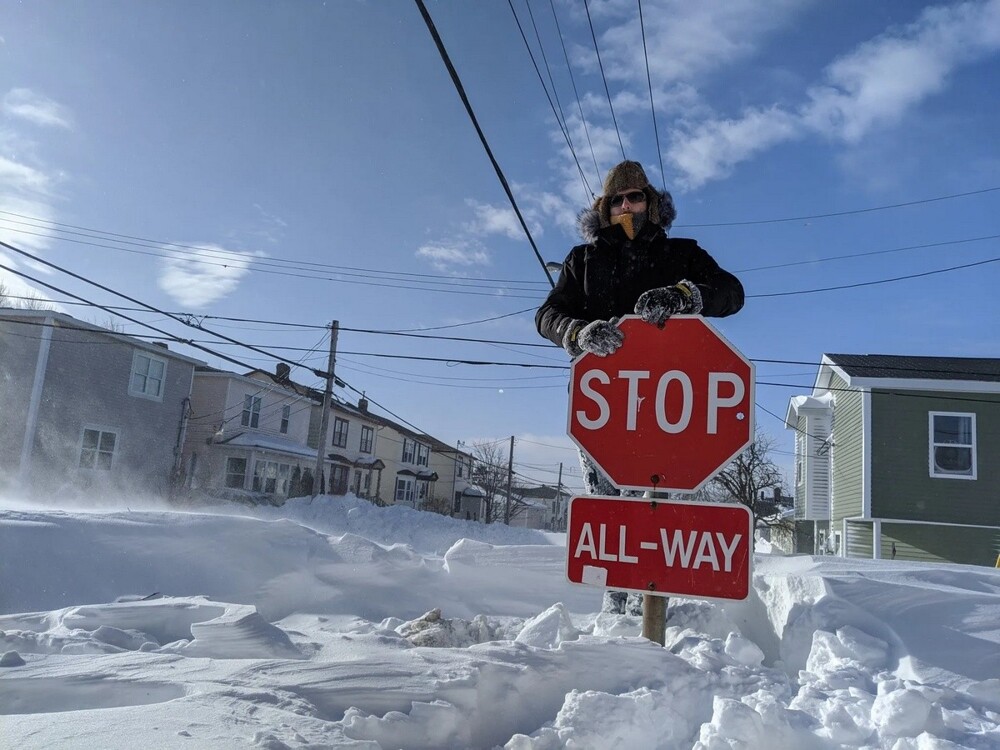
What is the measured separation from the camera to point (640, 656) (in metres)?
2.73

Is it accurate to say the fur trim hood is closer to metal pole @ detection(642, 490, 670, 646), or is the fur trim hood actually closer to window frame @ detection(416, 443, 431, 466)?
metal pole @ detection(642, 490, 670, 646)

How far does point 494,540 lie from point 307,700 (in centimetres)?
1692

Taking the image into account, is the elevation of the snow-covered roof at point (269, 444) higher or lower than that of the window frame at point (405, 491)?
higher

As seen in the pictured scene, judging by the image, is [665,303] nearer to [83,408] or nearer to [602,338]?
[602,338]

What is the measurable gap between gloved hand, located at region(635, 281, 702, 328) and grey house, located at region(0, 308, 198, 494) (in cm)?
2239

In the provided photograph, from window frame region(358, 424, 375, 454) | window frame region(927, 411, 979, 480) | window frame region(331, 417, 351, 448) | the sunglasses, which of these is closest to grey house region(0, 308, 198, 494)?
window frame region(331, 417, 351, 448)

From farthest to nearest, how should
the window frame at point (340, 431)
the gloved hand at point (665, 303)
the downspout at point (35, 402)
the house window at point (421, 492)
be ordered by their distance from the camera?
the house window at point (421, 492) < the window frame at point (340, 431) < the downspout at point (35, 402) < the gloved hand at point (665, 303)

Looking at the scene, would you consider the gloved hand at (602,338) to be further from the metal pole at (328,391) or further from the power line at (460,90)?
the metal pole at (328,391)

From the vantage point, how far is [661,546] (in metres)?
2.55

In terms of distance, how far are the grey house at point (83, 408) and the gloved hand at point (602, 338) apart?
22221 millimetres

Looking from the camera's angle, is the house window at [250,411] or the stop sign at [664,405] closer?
the stop sign at [664,405]

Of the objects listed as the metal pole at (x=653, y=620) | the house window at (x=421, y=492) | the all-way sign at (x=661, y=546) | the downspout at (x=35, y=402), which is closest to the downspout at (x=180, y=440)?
the downspout at (x=35, y=402)

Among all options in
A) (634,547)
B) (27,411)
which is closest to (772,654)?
(634,547)

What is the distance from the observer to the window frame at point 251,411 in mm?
31000
